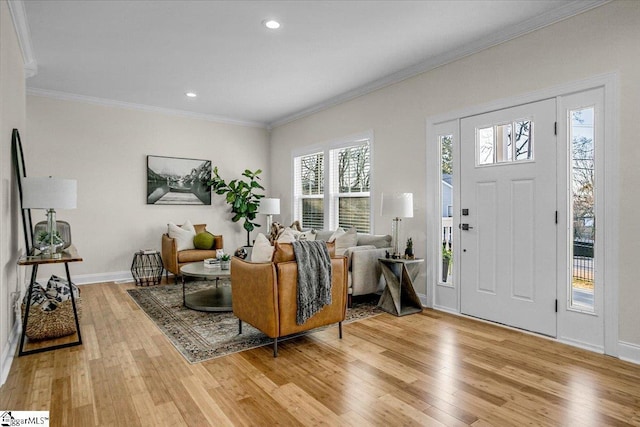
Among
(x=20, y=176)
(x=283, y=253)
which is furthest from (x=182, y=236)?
(x=283, y=253)

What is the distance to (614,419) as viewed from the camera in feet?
6.66

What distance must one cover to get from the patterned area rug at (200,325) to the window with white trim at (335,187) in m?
1.44

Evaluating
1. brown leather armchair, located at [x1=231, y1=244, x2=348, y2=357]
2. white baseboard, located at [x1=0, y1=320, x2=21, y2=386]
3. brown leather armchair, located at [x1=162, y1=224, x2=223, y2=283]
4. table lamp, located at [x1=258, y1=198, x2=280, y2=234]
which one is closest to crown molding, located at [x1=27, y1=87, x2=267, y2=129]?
table lamp, located at [x1=258, y1=198, x2=280, y2=234]

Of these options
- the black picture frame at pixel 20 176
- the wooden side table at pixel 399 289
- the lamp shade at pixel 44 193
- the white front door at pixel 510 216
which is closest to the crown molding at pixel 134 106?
the black picture frame at pixel 20 176

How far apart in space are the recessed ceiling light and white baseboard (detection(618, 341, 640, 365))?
3909 mm

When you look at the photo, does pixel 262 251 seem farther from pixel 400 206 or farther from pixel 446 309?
pixel 446 309

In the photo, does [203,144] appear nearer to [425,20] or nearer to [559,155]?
[425,20]

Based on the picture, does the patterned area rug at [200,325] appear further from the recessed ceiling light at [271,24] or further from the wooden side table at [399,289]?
the recessed ceiling light at [271,24]

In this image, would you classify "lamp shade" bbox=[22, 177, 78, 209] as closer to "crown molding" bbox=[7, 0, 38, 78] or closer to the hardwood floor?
the hardwood floor

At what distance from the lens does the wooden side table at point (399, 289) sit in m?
4.05

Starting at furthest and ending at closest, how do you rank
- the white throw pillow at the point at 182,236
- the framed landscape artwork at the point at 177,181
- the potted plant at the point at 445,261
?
the framed landscape artwork at the point at 177,181
the white throw pillow at the point at 182,236
the potted plant at the point at 445,261

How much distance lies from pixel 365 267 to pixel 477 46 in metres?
2.64

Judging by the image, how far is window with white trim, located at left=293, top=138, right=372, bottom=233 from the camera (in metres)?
5.40

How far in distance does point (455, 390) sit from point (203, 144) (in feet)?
19.0
